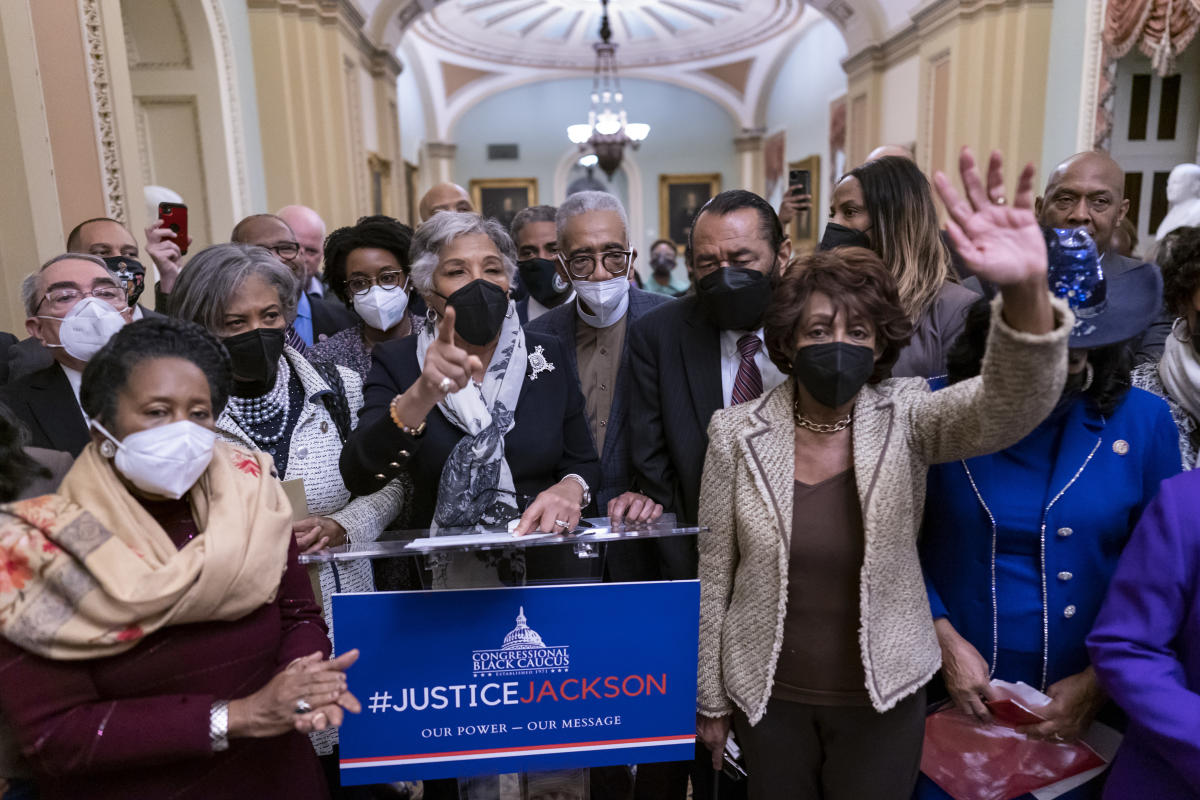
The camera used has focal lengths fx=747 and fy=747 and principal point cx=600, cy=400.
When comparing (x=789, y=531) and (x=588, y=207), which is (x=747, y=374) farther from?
(x=588, y=207)

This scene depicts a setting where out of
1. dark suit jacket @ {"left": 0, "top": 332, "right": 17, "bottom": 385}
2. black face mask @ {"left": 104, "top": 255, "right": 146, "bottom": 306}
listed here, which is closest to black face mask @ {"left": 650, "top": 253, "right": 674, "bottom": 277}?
black face mask @ {"left": 104, "top": 255, "right": 146, "bottom": 306}

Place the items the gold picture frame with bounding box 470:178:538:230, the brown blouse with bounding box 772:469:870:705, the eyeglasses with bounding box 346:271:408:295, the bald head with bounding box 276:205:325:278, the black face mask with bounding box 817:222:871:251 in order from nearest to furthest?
the brown blouse with bounding box 772:469:870:705, the black face mask with bounding box 817:222:871:251, the eyeglasses with bounding box 346:271:408:295, the bald head with bounding box 276:205:325:278, the gold picture frame with bounding box 470:178:538:230

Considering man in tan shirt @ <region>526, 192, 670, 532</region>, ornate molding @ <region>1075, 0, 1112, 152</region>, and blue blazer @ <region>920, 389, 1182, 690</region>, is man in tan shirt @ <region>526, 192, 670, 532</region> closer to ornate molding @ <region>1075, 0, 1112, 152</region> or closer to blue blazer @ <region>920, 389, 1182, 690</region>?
blue blazer @ <region>920, 389, 1182, 690</region>

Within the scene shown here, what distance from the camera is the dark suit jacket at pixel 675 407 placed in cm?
196

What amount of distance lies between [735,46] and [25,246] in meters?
13.9

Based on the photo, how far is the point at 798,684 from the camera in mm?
1620

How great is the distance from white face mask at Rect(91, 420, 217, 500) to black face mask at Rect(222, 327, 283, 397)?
580 mm

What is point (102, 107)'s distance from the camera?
387 centimetres

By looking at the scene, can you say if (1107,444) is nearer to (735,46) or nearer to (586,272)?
(586,272)

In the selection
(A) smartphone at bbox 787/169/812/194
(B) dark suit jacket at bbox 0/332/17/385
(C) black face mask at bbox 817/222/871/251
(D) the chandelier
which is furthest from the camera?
(D) the chandelier

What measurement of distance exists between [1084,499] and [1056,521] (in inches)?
2.8

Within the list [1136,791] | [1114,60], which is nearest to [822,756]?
[1136,791]

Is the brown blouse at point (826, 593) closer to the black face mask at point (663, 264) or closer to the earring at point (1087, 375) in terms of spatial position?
the earring at point (1087, 375)

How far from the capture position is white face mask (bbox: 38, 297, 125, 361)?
2055 mm
